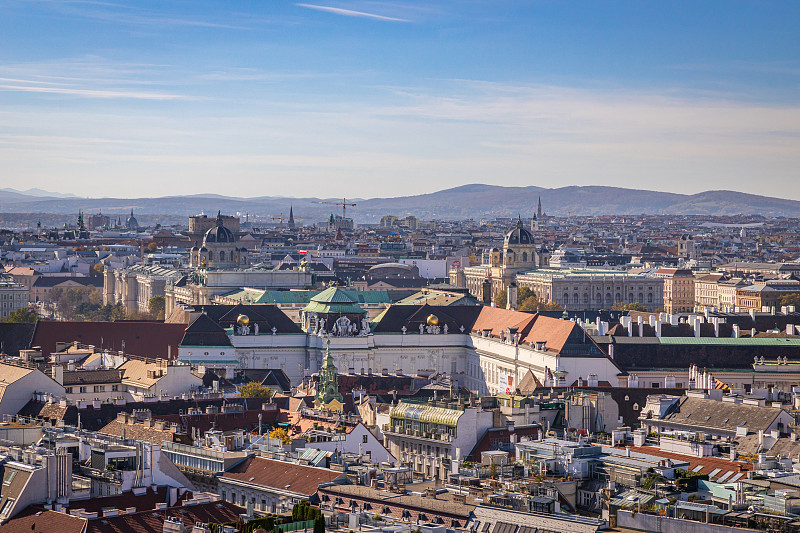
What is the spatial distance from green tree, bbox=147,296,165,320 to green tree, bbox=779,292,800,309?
189 feet

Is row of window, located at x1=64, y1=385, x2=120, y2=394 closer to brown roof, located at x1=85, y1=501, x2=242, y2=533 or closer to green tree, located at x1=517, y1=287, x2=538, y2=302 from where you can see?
brown roof, located at x1=85, y1=501, x2=242, y2=533

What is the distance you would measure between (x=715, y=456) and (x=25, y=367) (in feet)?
105

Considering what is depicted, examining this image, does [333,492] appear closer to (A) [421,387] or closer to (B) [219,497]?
(B) [219,497]

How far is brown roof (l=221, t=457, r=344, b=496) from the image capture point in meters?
52.8

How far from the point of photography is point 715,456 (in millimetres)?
57531

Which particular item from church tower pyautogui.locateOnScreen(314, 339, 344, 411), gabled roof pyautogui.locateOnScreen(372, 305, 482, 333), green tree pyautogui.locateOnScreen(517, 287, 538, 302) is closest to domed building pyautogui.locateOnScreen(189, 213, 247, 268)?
green tree pyautogui.locateOnScreen(517, 287, 538, 302)

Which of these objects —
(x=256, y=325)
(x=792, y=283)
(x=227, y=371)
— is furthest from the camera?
(x=792, y=283)

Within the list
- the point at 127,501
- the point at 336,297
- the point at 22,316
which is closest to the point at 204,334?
the point at 336,297

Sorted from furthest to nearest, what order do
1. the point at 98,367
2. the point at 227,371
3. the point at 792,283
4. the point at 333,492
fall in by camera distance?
the point at 792,283
the point at 227,371
the point at 98,367
the point at 333,492

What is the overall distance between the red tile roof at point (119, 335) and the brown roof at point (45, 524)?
60228mm

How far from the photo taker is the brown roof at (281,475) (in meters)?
52.8

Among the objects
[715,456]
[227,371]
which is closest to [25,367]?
[227,371]

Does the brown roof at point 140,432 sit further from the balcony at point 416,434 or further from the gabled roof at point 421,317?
the gabled roof at point 421,317

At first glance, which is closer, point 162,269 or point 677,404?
point 677,404
